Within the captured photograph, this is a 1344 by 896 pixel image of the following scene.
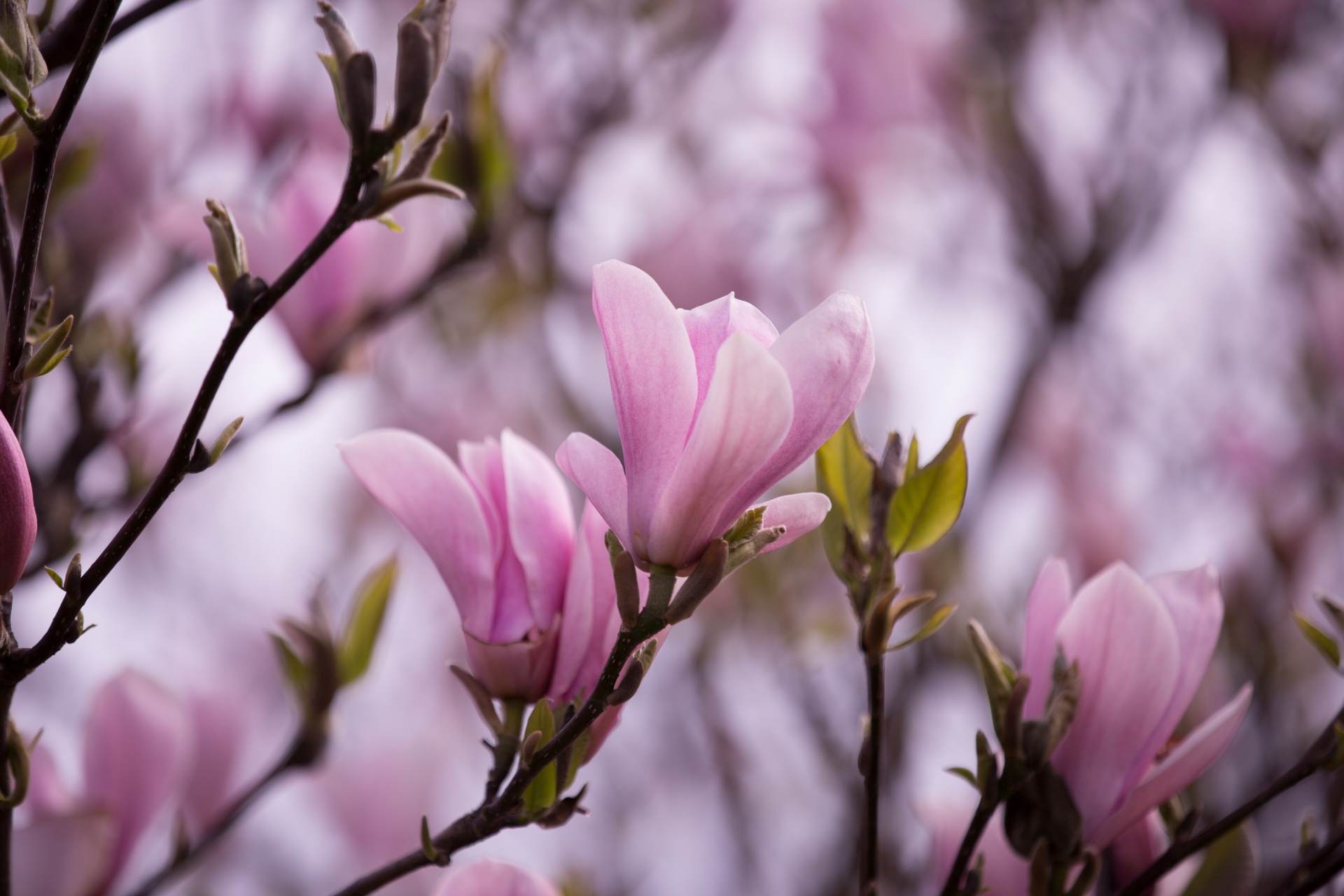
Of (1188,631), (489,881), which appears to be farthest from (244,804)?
(1188,631)

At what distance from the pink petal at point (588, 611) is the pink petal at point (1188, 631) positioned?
367 mm

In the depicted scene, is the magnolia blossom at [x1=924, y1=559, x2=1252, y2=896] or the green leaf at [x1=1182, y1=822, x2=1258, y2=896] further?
the green leaf at [x1=1182, y1=822, x2=1258, y2=896]

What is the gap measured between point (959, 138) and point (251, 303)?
2.84m

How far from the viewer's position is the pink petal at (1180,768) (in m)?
0.71

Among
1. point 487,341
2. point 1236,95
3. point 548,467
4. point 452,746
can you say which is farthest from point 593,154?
point 452,746

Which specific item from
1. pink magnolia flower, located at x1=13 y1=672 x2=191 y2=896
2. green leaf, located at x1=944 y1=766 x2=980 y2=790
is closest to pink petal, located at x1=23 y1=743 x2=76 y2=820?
pink magnolia flower, located at x1=13 y1=672 x2=191 y2=896

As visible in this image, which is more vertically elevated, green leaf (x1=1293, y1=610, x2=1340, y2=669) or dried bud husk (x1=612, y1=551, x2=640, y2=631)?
dried bud husk (x1=612, y1=551, x2=640, y2=631)

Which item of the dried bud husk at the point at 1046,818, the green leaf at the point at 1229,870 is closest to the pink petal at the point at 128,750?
the dried bud husk at the point at 1046,818

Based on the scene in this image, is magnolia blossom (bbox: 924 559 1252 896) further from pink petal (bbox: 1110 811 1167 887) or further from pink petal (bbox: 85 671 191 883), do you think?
pink petal (bbox: 85 671 191 883)

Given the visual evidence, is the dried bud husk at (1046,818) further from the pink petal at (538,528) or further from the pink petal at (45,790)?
the pink petal at (45,790)

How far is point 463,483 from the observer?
0.69 m

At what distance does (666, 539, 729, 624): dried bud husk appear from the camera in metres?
0.59

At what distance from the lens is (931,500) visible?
72 centimetres

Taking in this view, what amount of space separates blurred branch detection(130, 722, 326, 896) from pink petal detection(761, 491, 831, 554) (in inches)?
21.6
